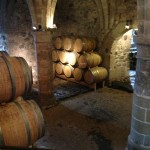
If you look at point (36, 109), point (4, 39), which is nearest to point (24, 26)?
point (4, 39)

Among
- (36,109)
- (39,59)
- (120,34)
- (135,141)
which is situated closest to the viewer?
(36,109)

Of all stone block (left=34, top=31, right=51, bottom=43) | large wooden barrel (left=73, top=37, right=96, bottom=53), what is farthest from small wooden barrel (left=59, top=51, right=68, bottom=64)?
stone block (left=34, top=31, right=51, bottom=43)

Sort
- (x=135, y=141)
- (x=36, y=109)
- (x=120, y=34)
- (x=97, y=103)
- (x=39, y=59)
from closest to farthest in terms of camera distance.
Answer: (x=36, y=109) → (x=135, y=141) → (x=39, y=59) → (x=97, y=103) → (x=120, y=34)

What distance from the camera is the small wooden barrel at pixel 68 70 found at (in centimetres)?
883

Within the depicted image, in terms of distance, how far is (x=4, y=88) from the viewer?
2.65 m

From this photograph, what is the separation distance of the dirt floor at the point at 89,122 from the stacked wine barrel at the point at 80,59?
0.76 meters

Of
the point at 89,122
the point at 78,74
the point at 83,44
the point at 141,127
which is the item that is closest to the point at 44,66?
the point at 89,122

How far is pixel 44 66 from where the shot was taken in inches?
249

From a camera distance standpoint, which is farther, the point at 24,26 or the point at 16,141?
the point at 24,26

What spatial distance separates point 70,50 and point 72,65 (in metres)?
0.64

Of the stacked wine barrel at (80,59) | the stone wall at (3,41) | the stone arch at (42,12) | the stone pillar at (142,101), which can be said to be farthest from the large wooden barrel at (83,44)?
the stone pillar at (142,101)

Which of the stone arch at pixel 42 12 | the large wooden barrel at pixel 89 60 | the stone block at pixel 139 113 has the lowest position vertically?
the stone block at pixel 139 113

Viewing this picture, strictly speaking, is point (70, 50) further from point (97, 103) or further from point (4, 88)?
point (4, 88)

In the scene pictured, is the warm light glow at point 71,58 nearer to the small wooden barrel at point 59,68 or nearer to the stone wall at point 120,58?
the small wooden barrel at point 59,68
